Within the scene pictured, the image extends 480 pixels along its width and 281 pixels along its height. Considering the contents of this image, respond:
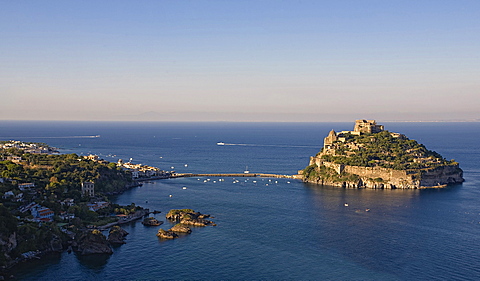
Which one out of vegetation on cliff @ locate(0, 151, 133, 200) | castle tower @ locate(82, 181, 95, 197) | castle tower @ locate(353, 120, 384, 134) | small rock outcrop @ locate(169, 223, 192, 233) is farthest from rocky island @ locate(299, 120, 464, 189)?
small rock outcrop @ locate(169, 223, 192, 233)

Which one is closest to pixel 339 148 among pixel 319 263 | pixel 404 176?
pixel 404 176

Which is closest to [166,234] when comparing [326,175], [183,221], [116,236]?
[116,236]

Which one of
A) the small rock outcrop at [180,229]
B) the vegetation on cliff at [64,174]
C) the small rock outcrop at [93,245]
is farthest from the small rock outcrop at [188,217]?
the vegetation on cliff at [64,174]

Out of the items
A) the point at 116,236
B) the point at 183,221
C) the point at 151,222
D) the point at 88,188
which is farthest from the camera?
the point at 88,188

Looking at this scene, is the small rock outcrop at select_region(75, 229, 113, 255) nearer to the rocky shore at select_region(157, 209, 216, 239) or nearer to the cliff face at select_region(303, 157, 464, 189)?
the rocky shore at select_region(157, 209, 216, 239)

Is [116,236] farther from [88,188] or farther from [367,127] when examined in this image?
[367,127]

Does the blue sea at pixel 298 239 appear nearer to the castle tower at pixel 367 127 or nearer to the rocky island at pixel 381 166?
the rocky island at pixel 381 166
